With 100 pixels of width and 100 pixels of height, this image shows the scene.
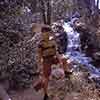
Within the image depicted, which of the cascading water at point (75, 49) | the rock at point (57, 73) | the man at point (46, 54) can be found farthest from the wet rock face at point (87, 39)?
the man at point (46, 54)

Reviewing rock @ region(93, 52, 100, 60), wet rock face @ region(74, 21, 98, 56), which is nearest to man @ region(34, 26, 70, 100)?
rock @ region(93, 52, 100, 60)

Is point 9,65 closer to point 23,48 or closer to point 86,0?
point 23,48

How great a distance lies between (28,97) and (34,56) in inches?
64.9

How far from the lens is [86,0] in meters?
26.3

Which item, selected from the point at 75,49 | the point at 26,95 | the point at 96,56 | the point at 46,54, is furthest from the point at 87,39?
the point at 46,54

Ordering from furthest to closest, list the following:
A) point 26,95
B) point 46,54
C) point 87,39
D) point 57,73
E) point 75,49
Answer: point 75,49 → point 87,39 → point 26,95 → point 57,73 → point 46,54

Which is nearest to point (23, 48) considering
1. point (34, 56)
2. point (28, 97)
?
point (34, 56)

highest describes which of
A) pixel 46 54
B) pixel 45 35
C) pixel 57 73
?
pixel 45 35

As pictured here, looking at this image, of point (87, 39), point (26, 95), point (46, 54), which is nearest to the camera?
point (46, 54)

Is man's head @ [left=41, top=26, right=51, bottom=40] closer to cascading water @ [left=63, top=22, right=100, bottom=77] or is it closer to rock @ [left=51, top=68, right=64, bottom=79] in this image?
rock @ [left=51, top=68, right=64, bottom=79]

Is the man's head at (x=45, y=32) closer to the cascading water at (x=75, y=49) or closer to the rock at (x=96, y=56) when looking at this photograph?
the cascading water at (x=75, y=49)

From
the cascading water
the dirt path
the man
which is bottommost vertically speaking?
the cascading water

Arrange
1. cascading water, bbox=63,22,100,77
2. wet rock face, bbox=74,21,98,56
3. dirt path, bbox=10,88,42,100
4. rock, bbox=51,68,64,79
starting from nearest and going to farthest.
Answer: rock, bbox=51,68,64,79, dirt path, bbox=10,88,42,100, cascading water, bbox=63,22,100,77, wet rock face, bbox=74,21,98,56

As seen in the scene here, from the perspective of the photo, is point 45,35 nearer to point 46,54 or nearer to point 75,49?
point 46,54
